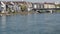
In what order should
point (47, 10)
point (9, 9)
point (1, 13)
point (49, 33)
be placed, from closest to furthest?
1. point (49, 33)
2. point (1, 13)
3. point (9, 9)
4. point (47, 10)

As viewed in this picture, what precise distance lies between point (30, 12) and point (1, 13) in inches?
204

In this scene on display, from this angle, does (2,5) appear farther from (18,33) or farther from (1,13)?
(18,33)

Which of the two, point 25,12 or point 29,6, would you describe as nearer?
point 25,12

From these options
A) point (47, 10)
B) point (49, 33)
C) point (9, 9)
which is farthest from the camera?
point (47, 10)

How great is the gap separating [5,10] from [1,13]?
1.86 metres

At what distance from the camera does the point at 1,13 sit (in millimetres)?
34750

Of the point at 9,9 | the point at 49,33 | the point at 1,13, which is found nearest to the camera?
the point at 49,33

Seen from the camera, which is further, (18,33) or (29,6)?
(29,6)

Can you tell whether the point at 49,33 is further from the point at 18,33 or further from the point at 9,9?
the point at 9,9

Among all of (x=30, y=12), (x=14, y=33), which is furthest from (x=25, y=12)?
(x=14, y=33)

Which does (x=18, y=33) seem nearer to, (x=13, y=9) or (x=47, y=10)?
(x=13, y=9)

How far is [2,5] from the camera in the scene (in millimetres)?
38281

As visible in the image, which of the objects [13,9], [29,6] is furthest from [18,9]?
[29,6]

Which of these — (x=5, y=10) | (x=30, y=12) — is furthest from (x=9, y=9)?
(x=30, y=12)
